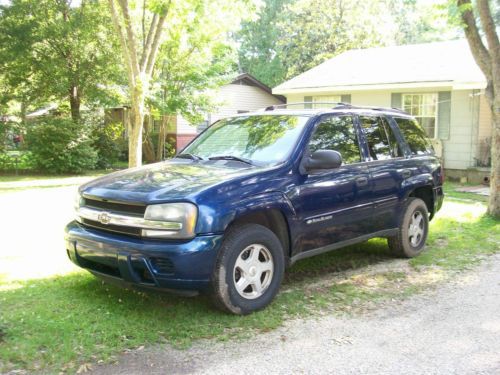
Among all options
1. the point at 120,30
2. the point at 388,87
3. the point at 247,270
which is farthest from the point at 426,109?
the point at 247,270

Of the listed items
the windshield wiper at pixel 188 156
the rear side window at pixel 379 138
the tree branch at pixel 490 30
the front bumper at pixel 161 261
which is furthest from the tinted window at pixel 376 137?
the tree branch at pixel 490 30

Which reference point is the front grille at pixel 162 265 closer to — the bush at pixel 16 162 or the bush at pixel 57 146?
the bush at pixel 57 146

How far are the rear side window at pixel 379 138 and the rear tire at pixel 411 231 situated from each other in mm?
704

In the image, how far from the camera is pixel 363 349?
159 inches

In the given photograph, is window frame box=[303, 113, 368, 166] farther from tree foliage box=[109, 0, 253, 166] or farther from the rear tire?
tree foliage box=[109, 0, 253, 166]

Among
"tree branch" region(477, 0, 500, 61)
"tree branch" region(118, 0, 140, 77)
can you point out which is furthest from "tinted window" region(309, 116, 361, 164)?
"tree branch" region(118, 0, 140, 77)

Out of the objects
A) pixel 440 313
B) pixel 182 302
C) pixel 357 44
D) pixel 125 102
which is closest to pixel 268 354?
pixel 182 302

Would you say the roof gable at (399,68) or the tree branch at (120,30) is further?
the roof gable at (399,68)

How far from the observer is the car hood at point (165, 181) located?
14.1 ft

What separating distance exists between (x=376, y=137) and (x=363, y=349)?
2.96 m

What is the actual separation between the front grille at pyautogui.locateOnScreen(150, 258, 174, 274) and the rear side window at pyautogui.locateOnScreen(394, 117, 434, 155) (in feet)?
12.6

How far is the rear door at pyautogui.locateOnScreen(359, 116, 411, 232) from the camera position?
5992 millimetres

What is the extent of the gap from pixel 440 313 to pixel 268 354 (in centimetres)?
185

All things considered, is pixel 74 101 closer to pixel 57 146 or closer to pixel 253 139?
pixel 57 146
